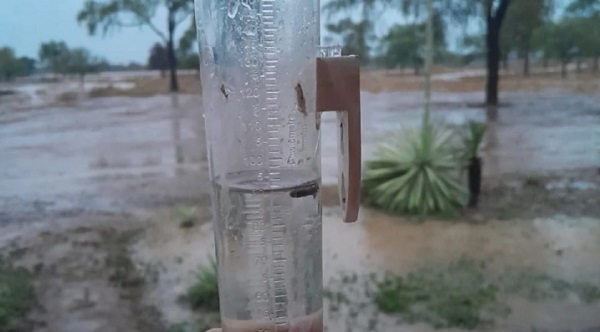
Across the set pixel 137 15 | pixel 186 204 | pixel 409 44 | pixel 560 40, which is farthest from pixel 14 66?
pixel 560 40

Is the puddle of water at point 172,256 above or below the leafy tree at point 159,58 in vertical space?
below

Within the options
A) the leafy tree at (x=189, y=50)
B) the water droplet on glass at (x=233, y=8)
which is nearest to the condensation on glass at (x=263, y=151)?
the water droplet on glass at (x=233, y=8)

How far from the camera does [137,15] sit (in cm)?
99

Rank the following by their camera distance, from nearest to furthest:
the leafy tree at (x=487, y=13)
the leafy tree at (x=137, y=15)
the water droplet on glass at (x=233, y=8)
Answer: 1. the water droplet on glass at (x=233, y=8)
2. the leafy tree at (x=137, y=15)
3. the leafy tree at (x=487, y=13)

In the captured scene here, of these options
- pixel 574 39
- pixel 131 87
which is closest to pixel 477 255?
pixel 574 39

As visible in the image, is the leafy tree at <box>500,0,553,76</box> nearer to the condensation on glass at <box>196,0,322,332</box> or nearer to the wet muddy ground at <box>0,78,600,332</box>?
the wet muddy ground at <box>0,78,600,332</box>

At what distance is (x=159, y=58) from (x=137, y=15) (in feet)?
0.23

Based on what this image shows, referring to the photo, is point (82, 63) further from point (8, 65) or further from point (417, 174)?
point (417, 174)

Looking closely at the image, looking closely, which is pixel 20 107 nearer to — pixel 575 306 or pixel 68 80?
pixel 68 80

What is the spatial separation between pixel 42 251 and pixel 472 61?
72 cm

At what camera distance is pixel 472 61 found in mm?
1076

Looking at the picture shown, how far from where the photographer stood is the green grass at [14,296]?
3.16 ft

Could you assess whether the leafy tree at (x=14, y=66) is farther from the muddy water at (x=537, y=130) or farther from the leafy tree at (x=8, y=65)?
the muddy water at (x=537, y=130)

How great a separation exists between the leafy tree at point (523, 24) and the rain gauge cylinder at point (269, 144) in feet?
2.16
